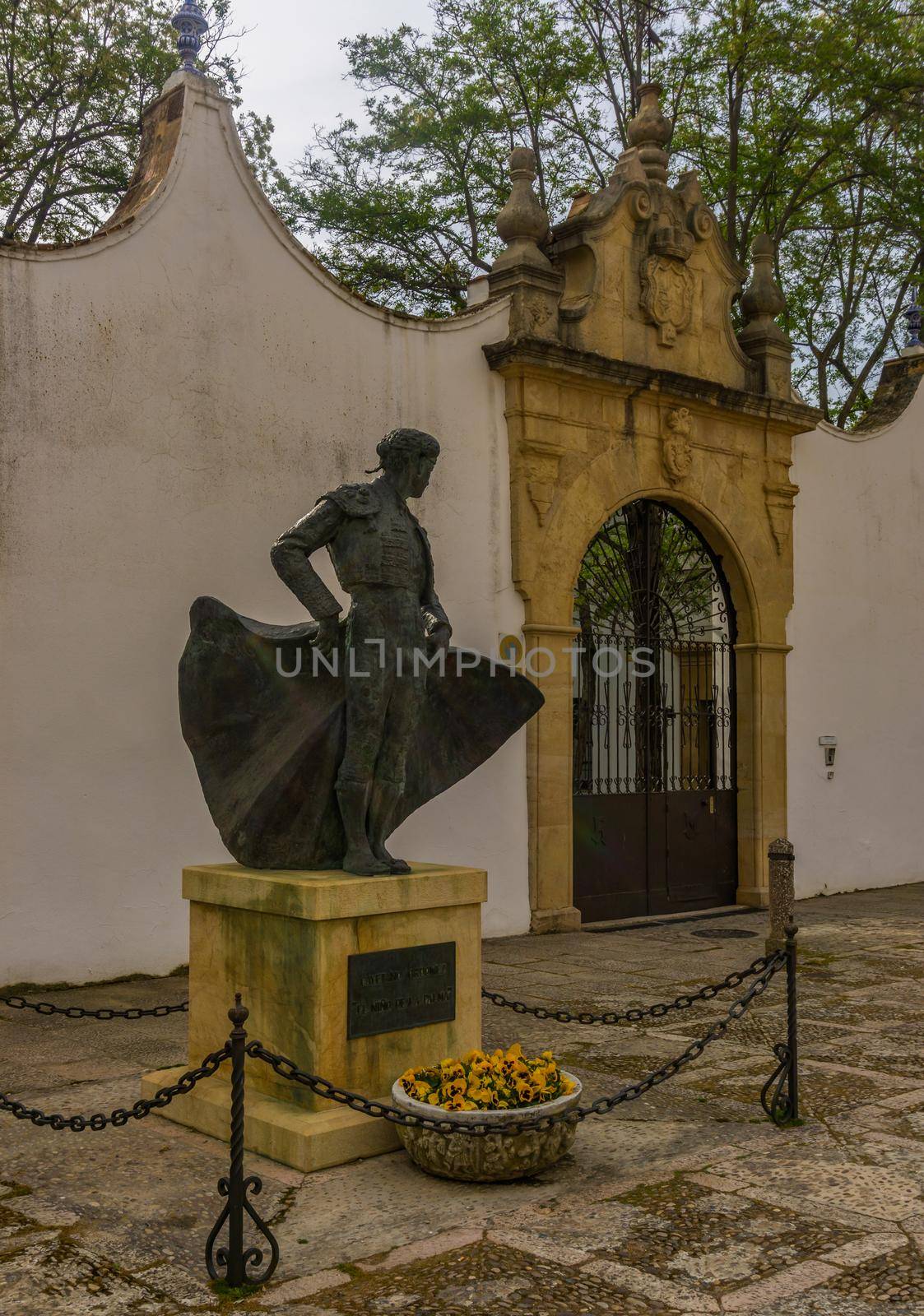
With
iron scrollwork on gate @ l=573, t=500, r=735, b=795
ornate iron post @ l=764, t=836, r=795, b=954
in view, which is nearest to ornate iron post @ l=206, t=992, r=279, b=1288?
ornate iron post @ l=764, t=836, r=795, b=954

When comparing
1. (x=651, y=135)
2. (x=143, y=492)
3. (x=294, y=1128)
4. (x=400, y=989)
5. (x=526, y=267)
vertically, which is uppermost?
(x=651, y=135)

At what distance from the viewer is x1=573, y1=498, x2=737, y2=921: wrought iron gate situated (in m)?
10.7

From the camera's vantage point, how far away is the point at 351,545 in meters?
5.17

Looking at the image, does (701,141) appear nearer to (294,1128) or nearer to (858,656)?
(858,656)

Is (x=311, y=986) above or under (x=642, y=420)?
under

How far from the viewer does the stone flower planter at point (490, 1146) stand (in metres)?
4.17

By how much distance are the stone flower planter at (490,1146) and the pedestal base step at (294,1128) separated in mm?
321

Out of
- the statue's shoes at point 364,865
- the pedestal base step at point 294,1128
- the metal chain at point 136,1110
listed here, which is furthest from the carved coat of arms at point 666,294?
the metal chain at point 136,1110

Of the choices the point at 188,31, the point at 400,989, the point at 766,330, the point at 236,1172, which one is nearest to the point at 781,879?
the point at 400,989

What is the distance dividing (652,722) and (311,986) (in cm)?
690

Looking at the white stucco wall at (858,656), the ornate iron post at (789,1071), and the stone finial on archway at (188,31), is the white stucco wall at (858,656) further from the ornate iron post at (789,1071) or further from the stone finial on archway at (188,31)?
the ornate iron post at (789,1071)

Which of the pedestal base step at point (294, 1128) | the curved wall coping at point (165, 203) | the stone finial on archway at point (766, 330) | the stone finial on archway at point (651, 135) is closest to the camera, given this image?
the pedestal base step at point (294, 1128)

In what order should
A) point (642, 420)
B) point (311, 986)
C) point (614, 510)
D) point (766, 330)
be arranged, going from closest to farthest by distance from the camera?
point (311, 986)
point (614, 510)
point (642, 420)
point (766, 330)

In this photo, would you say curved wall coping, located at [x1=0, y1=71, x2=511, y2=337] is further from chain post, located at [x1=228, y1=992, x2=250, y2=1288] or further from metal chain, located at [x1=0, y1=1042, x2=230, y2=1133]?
chain post, located at [x1=228, y1=992, x2=250, y2=1288]
